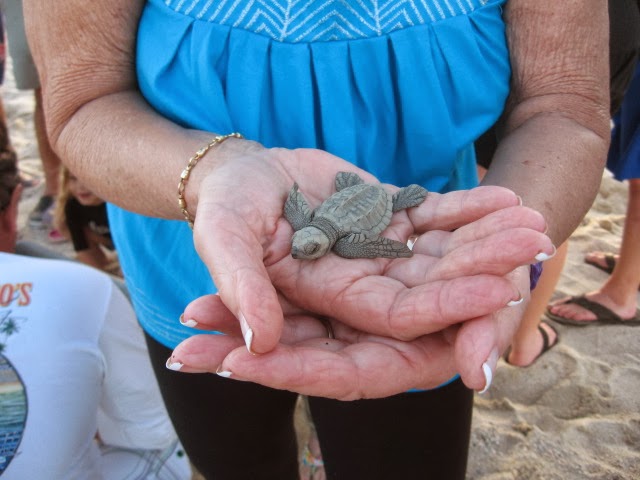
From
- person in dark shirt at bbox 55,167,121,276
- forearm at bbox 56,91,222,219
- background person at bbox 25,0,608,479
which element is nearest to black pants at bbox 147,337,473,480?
background person at bbox 25,0,608,479

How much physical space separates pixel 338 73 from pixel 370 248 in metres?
0.34

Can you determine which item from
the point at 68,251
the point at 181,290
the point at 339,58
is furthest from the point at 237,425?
the point at 68,251

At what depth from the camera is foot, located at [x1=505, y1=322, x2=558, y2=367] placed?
87.1 inches

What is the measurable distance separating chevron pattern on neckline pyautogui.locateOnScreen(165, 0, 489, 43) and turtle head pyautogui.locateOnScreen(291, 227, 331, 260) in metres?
0.37

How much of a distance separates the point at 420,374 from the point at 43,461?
105cm

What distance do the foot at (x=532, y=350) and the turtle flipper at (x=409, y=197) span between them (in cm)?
143

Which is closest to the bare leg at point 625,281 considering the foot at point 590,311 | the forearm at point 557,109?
the foot at point 590,311

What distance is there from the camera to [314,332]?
0.91 m

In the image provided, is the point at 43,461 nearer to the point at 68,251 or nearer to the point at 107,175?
the point at 107,175

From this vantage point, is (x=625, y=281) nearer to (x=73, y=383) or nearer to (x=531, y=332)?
(x=531, y=332)

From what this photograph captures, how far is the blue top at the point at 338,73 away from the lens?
1009 millimetres

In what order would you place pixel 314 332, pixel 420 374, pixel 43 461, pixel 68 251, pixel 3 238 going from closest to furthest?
pixel 420 374, pixel 314 332, pixel 43 461, pixel 3 238, pixel 68 251

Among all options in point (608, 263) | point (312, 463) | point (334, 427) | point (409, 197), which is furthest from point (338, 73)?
point (608, 263)

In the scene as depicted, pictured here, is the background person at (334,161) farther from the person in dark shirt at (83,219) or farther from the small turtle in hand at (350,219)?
the person in dark shirt at (83,219)
